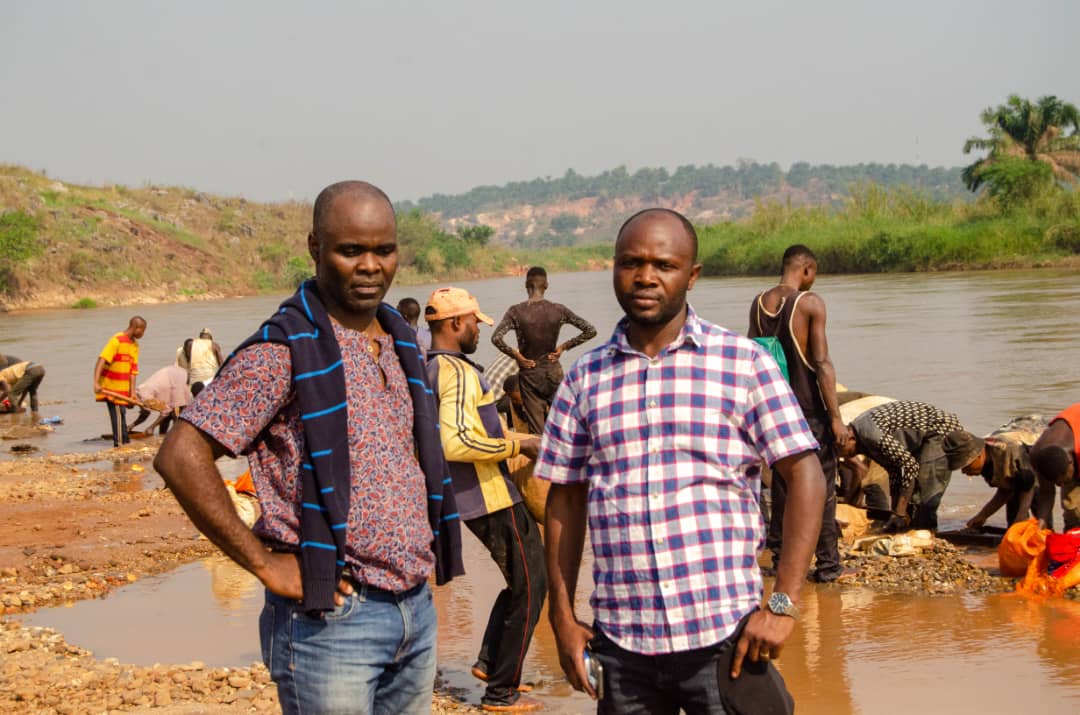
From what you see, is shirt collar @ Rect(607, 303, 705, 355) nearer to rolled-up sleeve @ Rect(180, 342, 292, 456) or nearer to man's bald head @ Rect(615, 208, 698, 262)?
man's bald head @ Rect(615, 208, 698, 262)

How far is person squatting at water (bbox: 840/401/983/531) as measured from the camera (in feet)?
23.7

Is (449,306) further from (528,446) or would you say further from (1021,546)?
(1021,546)

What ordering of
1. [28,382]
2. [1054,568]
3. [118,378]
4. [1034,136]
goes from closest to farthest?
[1054,568]
[118,378]
[28,382]
[1034,136]

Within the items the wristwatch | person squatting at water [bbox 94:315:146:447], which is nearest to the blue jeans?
the wristwatch

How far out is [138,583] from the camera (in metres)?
7.36

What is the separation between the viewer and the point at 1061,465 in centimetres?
628

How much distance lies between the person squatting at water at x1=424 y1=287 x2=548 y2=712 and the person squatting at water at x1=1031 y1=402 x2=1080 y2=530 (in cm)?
300

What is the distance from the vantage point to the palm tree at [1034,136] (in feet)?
190

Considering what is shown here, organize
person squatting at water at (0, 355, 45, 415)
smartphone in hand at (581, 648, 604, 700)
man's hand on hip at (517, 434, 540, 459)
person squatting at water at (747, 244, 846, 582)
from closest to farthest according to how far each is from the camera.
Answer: smartphone in hand at (581, 648, 604, 700), man's hand on hip at (517, 434, 540, 459), person squatting at water at (747, 244, 846, 582), person squatting at water at (0, 355, 45, 415)

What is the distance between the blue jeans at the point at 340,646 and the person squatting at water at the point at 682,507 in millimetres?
401

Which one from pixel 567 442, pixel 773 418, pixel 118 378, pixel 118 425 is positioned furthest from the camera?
pixel 118 425

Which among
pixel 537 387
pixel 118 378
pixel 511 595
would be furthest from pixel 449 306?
pixel 118 378

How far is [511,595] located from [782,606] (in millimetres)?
A: 2333

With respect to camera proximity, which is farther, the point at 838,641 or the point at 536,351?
the point at 536,351
